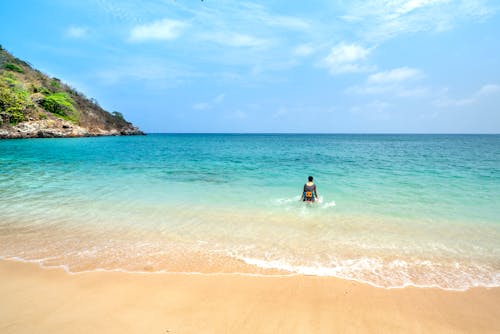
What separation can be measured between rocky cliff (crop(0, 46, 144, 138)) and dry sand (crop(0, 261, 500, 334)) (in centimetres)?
6564

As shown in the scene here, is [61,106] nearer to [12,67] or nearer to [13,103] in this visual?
[13,103]

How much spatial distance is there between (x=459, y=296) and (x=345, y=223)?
144 inches

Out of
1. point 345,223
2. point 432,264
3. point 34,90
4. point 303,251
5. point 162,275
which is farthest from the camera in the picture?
point 34,90

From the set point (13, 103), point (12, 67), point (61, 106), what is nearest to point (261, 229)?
point (13, 103)

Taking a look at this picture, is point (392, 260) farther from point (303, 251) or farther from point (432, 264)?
point (303, 251)

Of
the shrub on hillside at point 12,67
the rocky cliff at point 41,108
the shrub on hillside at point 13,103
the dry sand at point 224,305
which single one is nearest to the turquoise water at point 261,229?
the dry sand at point 224,305

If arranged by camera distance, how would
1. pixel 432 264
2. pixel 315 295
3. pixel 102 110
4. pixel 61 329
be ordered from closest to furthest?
pixel 61 329
pixel 315 295
pixel 432 264
pixel 102 110

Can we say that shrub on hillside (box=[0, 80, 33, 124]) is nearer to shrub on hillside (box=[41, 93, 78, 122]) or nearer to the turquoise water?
shrub on hillside (box=[41, 93, 78, 122])

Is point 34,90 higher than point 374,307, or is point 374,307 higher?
point 34,90

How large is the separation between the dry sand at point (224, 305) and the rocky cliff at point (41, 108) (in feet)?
215

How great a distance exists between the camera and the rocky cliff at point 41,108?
2036 inches

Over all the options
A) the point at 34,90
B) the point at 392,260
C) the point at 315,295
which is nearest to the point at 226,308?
the point at 315,295

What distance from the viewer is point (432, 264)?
18.0ft

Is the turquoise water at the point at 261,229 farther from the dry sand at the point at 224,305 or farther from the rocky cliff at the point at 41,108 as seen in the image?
the rocky cliff at the point at 41,108
